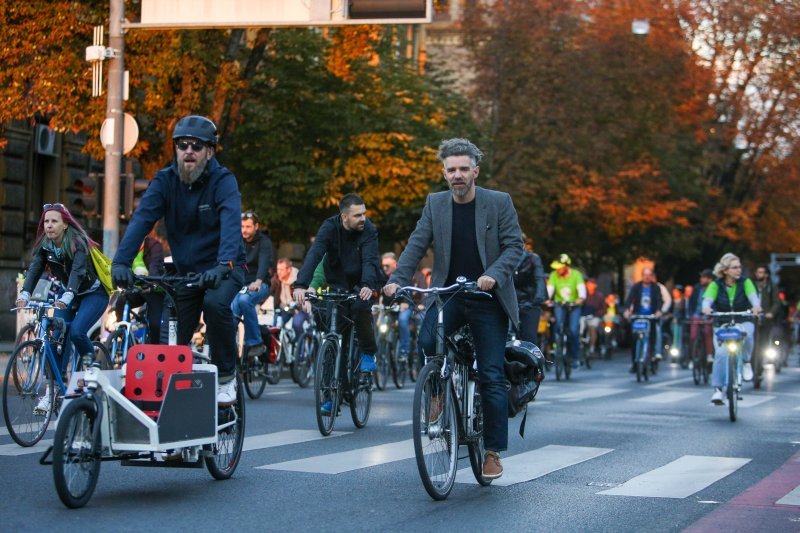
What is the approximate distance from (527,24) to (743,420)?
24.1 m

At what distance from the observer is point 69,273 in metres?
10.9

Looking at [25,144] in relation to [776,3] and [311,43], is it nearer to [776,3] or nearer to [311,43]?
[311,43]

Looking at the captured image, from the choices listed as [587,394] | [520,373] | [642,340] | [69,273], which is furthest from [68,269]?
[642,340]

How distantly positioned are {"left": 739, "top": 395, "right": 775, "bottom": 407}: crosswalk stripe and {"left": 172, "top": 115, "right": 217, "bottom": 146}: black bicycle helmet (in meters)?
11.1

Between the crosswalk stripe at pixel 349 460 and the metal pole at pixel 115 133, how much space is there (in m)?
8.51

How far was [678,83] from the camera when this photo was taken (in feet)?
143

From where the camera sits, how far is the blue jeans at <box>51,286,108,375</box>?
1075 centimetres

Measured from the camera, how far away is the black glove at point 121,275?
7.41 m

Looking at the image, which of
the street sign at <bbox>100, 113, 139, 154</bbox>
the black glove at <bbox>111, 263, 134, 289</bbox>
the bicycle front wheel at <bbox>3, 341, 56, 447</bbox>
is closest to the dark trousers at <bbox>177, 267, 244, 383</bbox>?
the black glove at <bbox>111, 263, 134, 289</bbox>

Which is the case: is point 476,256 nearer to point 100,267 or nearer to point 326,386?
point 326,386

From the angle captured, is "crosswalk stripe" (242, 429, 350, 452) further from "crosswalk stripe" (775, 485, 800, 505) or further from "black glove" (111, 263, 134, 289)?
"crosswalk stripe" (775, 485, 800, 505)

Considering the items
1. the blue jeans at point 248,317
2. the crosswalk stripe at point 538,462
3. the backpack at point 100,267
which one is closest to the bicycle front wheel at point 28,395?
the backpack at point 100,267

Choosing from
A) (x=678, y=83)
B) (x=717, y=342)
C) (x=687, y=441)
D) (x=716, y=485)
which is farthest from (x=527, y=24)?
(x=716, y=485)

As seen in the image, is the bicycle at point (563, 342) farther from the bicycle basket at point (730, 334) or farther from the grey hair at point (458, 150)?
the grey hair at point (458, 150)
